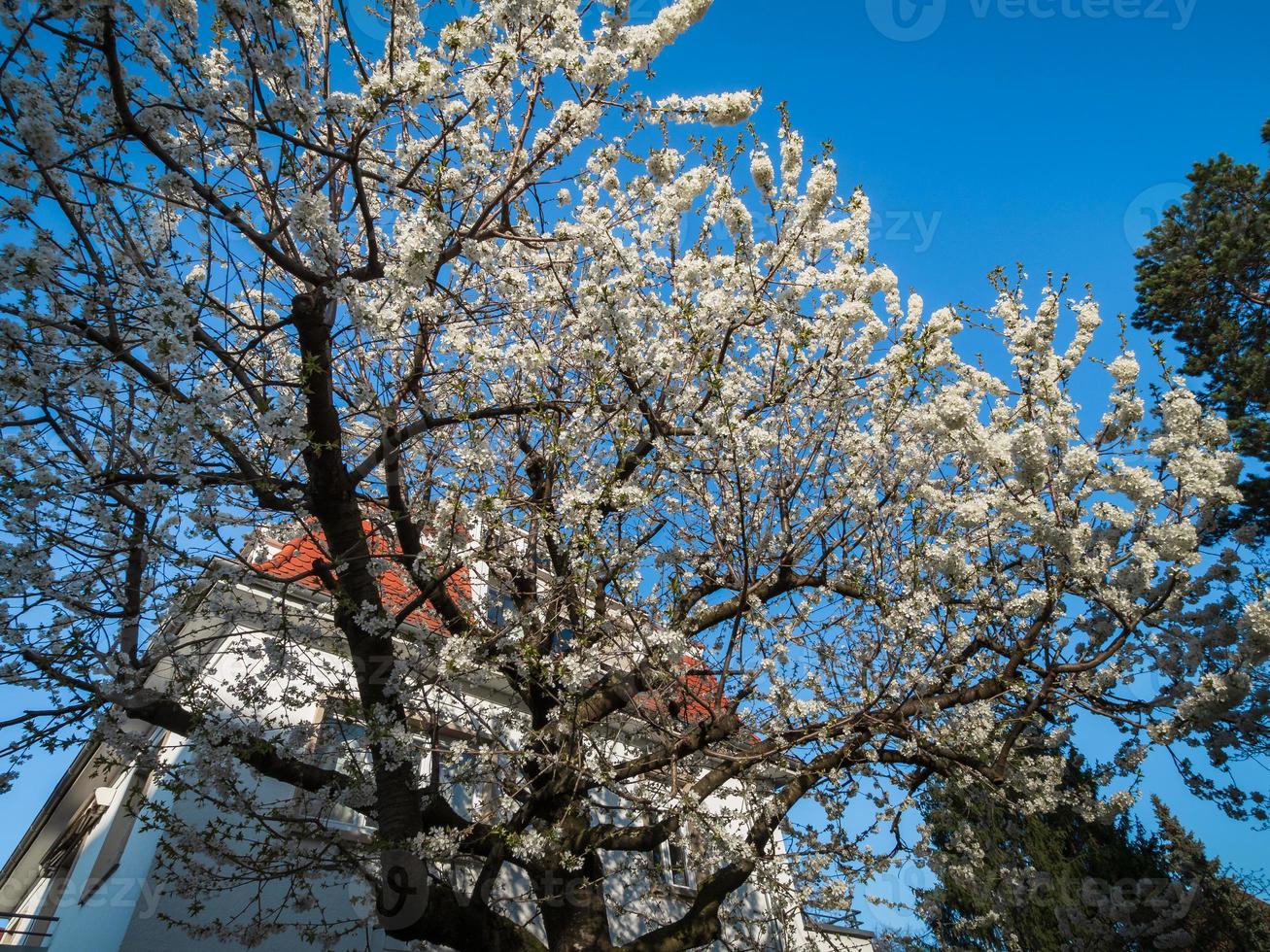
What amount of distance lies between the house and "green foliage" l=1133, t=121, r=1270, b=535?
10.2 metres

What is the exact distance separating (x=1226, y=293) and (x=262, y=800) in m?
16.2

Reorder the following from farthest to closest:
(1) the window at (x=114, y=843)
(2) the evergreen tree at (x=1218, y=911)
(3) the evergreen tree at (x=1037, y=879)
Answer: (2) the evergreen tree at (x=1218, y=911) → (1) the window at (x=114, y=843) → (3) the evergreen tree at (x=1037, y=879)

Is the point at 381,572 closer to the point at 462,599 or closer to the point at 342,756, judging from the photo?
the point at 462,599

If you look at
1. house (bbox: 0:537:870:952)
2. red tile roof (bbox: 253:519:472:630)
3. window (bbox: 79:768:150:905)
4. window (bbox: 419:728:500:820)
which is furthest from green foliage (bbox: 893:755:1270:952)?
window (bbox: 79:768:150:905)

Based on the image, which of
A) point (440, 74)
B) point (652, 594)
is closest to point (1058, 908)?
point (652, 594)

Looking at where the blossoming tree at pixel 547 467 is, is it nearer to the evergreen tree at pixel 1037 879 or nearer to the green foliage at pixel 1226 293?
the evergreen tree at pixel 1037 879

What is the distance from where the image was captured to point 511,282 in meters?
5.61

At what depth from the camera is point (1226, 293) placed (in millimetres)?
12633

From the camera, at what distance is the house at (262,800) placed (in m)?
5.04

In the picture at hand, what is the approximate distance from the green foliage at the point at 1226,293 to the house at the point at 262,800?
1017 cm

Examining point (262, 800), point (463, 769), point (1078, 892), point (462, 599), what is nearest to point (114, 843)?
point (262, 800)

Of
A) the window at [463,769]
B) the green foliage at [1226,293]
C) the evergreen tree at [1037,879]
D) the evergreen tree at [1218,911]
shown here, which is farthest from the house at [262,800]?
the green foliage at [1226,293]

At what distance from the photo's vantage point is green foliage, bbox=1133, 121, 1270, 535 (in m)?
11.8

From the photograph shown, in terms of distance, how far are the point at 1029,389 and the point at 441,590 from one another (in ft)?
14.8
